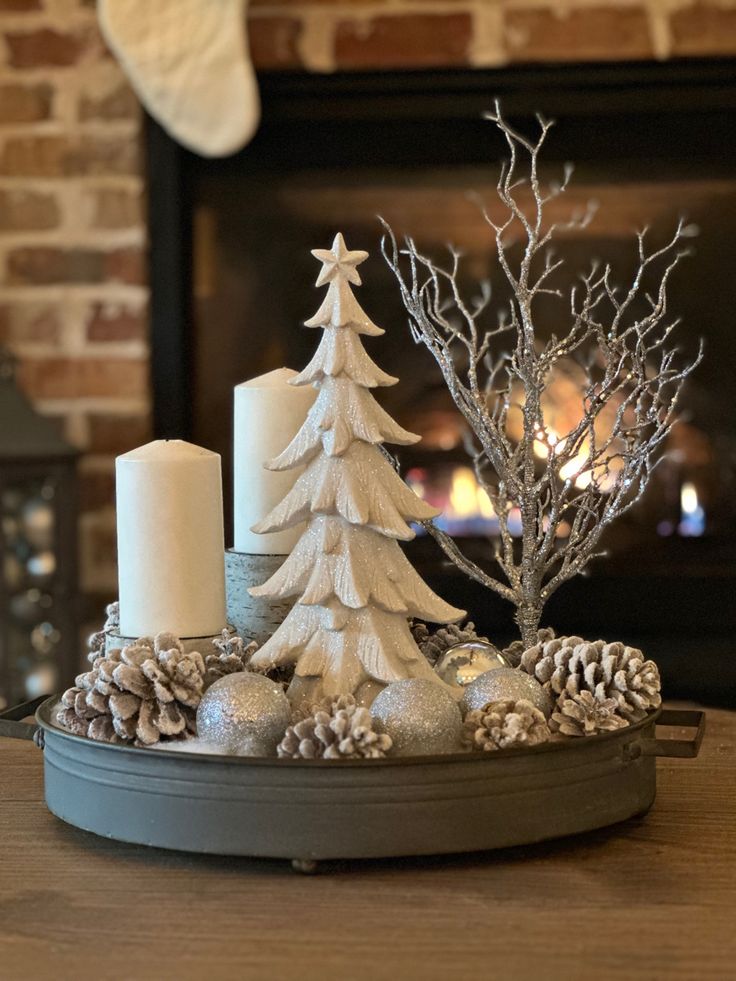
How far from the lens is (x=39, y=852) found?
84 centimetres

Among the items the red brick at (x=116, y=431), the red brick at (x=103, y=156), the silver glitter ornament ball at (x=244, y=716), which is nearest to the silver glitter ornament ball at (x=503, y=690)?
the silver glitter ornament ball at (x=244, y=716)

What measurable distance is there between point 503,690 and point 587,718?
0.18 feet

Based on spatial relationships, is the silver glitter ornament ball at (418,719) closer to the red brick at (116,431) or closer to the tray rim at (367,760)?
the tray rim at (367,760)

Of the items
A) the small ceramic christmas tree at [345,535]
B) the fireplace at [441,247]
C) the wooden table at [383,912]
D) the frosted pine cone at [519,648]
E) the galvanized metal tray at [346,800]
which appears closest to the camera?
the wooden table at [383,912]

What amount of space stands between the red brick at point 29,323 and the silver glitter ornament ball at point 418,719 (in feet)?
5.22

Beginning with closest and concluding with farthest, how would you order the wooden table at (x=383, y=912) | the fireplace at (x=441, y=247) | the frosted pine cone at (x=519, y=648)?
the wooden table at (x=383, y=912) < the frosted pine cone at (x=519, y=648) < the fireplace at (x=441, y=247)

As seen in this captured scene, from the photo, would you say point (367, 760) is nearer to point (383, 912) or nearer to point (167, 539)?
point (383, 912)

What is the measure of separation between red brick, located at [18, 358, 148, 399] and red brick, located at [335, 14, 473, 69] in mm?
610

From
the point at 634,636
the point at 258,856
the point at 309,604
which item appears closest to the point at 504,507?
the point at 309,604

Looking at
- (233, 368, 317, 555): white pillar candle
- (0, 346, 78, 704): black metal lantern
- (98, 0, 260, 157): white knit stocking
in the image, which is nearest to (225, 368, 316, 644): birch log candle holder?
(233, 368, 317, 555): white pillar candle

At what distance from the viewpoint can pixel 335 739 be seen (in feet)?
2.59

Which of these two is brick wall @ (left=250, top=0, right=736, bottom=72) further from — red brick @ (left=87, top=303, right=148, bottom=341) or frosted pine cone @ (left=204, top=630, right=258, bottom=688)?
frosted pine cone @ (left=204, top=630, right=258, bottom=688)

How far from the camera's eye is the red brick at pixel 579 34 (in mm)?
2139

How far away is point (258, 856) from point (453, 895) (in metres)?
0.12
